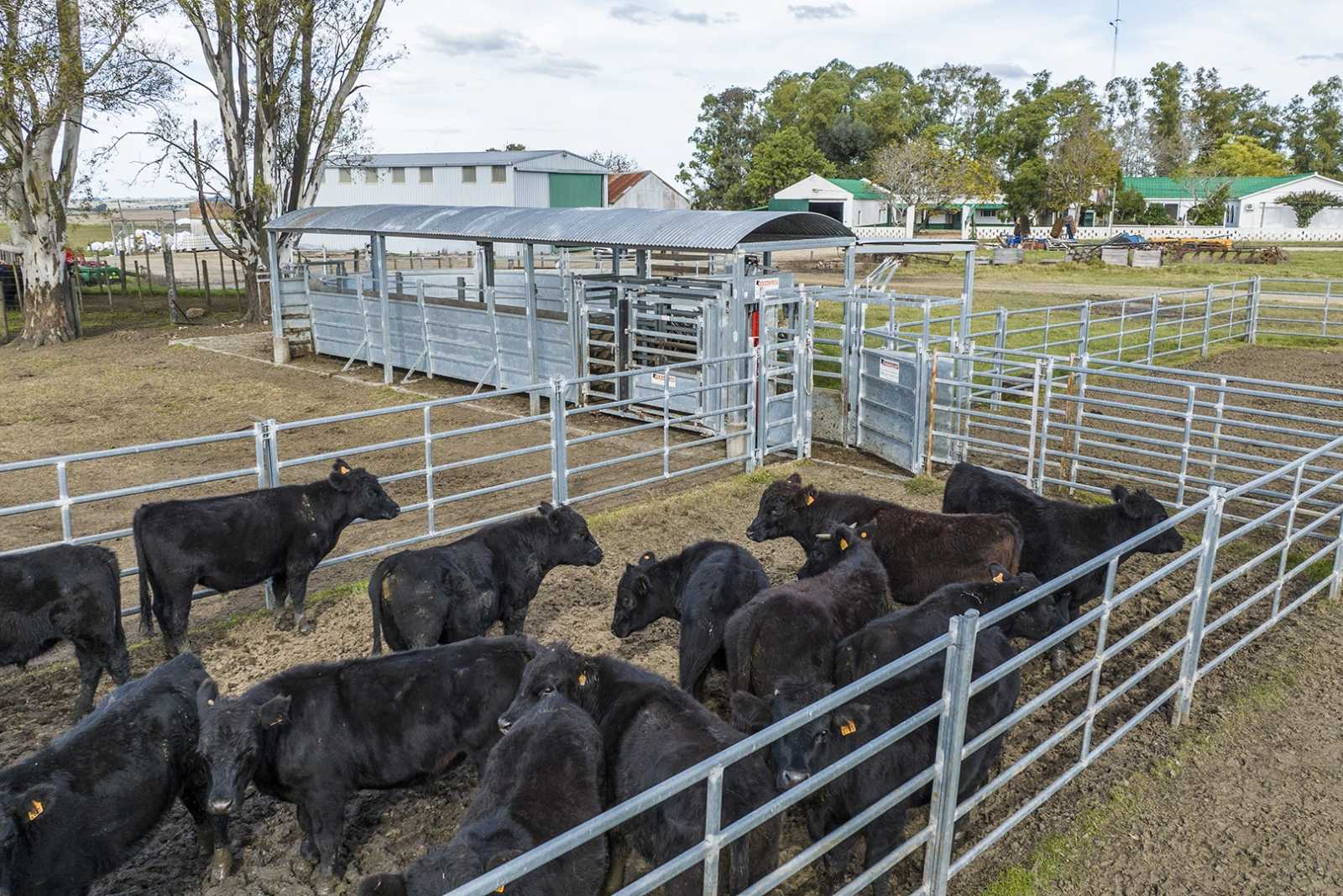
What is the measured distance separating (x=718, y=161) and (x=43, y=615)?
68963mm

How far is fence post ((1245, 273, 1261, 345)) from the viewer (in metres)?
19.6

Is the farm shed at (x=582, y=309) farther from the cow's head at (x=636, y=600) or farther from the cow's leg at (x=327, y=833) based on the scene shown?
the cow's leg at (x=327, y=833)

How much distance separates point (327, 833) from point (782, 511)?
3.98 meters

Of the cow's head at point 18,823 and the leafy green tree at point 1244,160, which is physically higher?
the leafy green tree at point 1244,160

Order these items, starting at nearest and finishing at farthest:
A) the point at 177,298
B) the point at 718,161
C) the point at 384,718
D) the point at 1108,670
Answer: the point at 384,718 < the point at 1108,670 < the point at 177,298 < the point at 718,161

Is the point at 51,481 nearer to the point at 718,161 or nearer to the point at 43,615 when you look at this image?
the point at 43,615

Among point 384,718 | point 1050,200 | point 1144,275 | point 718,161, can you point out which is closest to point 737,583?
point 384,718

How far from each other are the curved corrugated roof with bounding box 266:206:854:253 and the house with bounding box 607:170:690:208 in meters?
32.9

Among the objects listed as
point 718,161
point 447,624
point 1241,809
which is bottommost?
point 1241,809

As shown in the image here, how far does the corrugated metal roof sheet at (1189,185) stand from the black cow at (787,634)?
74.2 m

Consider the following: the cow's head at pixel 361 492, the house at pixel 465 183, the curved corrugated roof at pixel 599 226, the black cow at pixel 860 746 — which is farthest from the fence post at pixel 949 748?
the house at pixel 465 183

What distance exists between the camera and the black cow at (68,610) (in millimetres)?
5746

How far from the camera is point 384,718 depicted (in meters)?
4.70

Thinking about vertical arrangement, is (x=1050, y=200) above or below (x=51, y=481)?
above
